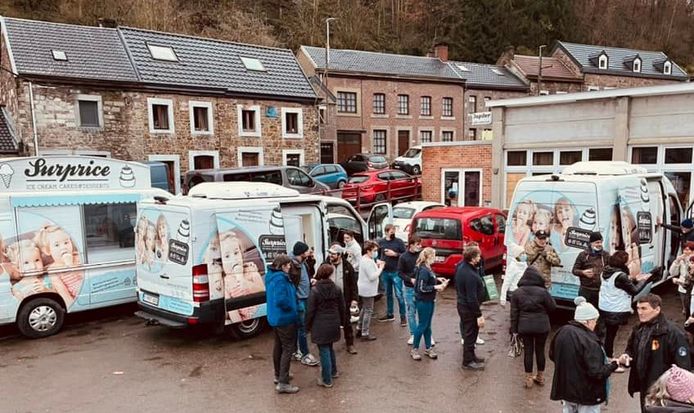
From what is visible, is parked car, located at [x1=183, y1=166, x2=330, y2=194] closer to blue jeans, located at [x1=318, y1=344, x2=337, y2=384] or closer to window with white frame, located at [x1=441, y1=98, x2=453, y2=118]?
blue jeans, located at [x1=318, y1=344, x2=337, y2=384]

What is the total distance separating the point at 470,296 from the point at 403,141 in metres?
30.5

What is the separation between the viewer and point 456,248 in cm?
1102

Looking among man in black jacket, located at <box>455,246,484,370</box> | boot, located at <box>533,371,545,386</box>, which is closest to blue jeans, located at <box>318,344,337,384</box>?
man in black jacket, located at <box>455,246,484,370</box>

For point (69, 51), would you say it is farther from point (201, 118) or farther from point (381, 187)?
point (381, 187)

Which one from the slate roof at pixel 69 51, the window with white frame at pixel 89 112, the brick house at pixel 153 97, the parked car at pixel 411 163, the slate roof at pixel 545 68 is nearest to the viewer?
the slate roof at pixel 69 51

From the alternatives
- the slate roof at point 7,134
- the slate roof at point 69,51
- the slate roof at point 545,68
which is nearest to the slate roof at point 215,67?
the slate roof at point 69,51

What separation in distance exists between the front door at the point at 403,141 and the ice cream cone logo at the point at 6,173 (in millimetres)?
29427

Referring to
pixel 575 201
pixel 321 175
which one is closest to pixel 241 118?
pixel 321 175

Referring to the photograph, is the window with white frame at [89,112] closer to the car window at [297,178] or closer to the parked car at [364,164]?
the car window at [297,178]

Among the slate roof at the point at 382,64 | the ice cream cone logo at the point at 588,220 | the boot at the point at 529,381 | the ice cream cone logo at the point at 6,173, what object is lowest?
the boot at the point at 529,381

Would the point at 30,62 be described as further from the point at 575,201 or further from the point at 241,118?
the point at 575,201

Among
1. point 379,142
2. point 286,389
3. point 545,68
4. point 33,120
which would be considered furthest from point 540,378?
point 545,68

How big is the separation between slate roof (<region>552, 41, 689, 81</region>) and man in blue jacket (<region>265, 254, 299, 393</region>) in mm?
41393

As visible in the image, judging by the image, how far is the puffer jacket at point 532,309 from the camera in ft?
19.0
